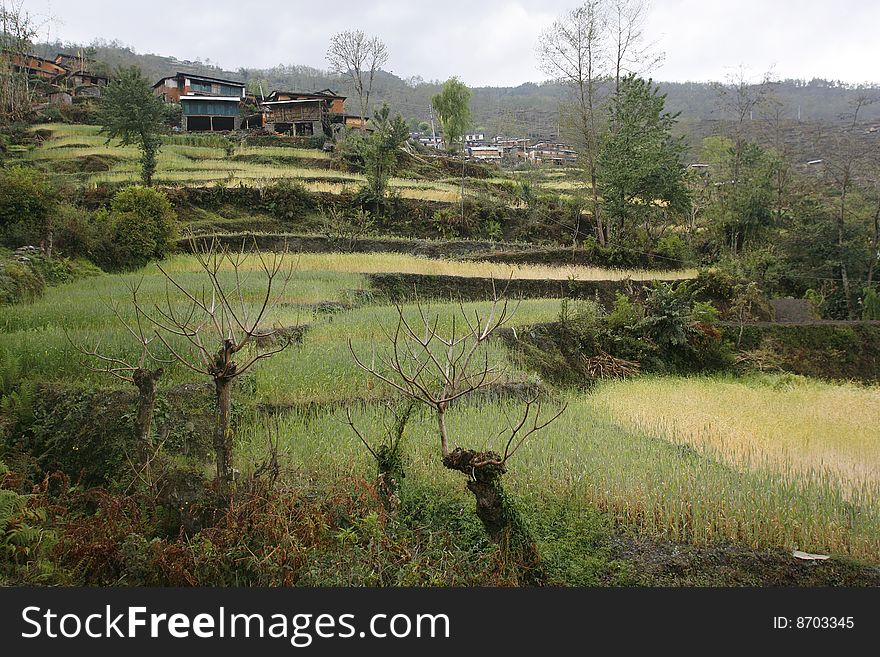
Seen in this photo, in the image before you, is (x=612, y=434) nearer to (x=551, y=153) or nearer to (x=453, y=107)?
(x=453, y=107)

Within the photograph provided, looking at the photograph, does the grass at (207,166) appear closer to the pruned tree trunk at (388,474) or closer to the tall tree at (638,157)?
the tall tree at (638,157)

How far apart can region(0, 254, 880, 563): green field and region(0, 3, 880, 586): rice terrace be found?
33 millimetres

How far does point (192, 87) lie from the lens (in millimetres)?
33938

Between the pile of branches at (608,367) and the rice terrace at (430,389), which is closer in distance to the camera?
the rice terrace at (430,389)

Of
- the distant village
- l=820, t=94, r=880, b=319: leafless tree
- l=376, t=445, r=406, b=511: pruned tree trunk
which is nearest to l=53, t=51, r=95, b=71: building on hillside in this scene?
the distant village

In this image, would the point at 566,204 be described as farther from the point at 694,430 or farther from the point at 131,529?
the point at 131,529

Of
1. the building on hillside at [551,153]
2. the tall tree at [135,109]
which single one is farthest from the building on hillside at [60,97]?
the building on hillside at [551,153]

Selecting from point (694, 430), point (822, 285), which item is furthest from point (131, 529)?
point (822, 285)

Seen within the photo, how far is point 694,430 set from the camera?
587 centimetres

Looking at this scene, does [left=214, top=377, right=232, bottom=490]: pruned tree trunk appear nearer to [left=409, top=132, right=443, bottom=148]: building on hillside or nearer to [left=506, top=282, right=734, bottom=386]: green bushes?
[left=506, top=282, right=734, bottom=386]: green bushes

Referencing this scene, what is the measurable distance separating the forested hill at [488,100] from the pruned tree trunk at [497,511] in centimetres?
4533

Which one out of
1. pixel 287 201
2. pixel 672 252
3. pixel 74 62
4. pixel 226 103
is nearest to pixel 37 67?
pixel 74 62

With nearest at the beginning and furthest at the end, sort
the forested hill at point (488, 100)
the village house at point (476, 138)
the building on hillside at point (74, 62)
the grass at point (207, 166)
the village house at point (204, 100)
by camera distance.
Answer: the grass at point (207, 166)
the village house at point (204, 100)
the building on hillside at point (74, 62)
the forested hill at point (488, 100)
the village house at point (476, 138)

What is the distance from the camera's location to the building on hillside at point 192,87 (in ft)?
109
